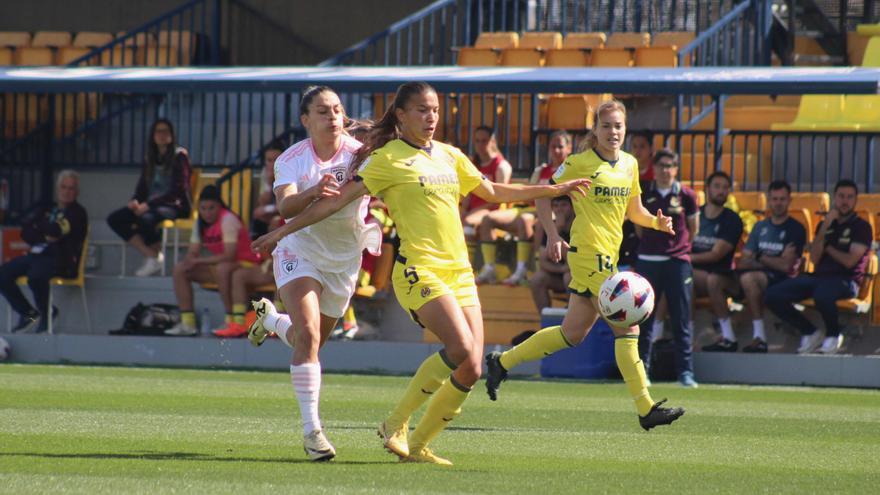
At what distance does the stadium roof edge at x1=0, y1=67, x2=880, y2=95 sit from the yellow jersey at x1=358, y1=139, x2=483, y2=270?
866 cm

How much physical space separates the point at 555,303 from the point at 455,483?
9.65 meters

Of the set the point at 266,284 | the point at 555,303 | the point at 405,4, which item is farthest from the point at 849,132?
the point at 405,4

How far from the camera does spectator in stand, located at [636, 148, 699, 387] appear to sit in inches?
579

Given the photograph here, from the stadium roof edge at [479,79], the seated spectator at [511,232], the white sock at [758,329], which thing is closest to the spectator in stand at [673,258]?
the white sock at [758,329]

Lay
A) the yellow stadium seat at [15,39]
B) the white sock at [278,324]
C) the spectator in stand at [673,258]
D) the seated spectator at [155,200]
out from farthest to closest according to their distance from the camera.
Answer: the yellow stadium seat at [15,39]
the seated spectator at [155,200]
the spectator in stand at [673,258]
the white sock at [278,324]

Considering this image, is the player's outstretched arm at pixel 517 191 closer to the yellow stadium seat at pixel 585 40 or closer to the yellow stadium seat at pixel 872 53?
the yellow stadium seat at pixel 585 40

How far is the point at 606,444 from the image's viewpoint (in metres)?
9.35

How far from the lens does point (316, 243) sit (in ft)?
28.3

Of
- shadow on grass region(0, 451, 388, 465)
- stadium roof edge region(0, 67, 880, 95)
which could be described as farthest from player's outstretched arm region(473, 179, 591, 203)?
stadium roof edge region(0, 67, 880, 95)

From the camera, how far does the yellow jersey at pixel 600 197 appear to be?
1083 cm

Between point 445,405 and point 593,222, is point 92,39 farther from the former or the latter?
point 445,405

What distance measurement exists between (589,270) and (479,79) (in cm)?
669

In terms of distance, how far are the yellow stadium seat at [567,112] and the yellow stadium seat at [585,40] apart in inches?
57.0

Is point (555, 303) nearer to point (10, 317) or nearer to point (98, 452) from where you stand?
point (10, 317)
